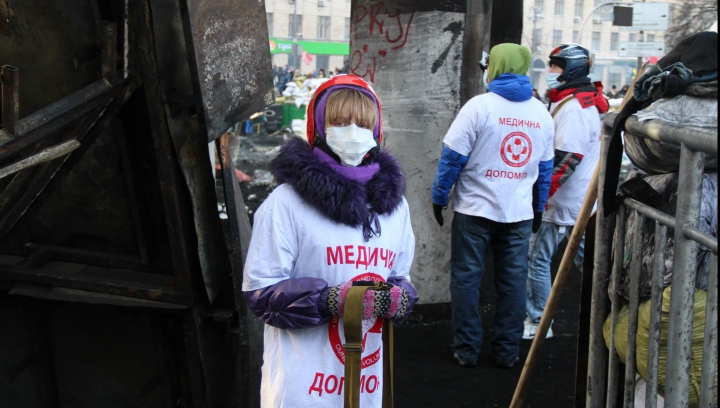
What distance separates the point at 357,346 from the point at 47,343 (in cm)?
202

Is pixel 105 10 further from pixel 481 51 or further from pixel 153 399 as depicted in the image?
pixel 481 51

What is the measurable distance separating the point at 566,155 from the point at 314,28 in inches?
2374

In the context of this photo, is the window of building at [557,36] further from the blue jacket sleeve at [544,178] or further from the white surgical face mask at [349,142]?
the white surgical face mask at [349,142]

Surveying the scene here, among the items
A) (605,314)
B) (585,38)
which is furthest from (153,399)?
(585,38)

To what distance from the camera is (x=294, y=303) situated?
2.38 m

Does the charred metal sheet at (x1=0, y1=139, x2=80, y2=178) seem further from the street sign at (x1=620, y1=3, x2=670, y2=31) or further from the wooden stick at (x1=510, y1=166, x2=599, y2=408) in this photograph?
the street sign at (x1=620, y1=3, x2=670, y2=31)

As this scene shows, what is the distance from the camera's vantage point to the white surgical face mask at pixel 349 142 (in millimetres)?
2502

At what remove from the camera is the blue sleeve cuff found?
480cm

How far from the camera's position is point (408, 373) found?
4852 millimetres

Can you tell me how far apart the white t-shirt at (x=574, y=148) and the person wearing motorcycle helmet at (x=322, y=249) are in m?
3.05

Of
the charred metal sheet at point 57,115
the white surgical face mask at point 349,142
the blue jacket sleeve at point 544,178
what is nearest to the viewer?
the white surgical face mask at point 349,142

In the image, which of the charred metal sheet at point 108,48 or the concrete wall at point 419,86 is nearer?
the charred metal sheet at point 108,48

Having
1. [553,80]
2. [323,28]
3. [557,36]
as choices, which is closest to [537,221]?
[553,80]

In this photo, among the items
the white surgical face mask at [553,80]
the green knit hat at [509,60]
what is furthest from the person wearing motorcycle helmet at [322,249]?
the white surgical face mask at [553,80]
